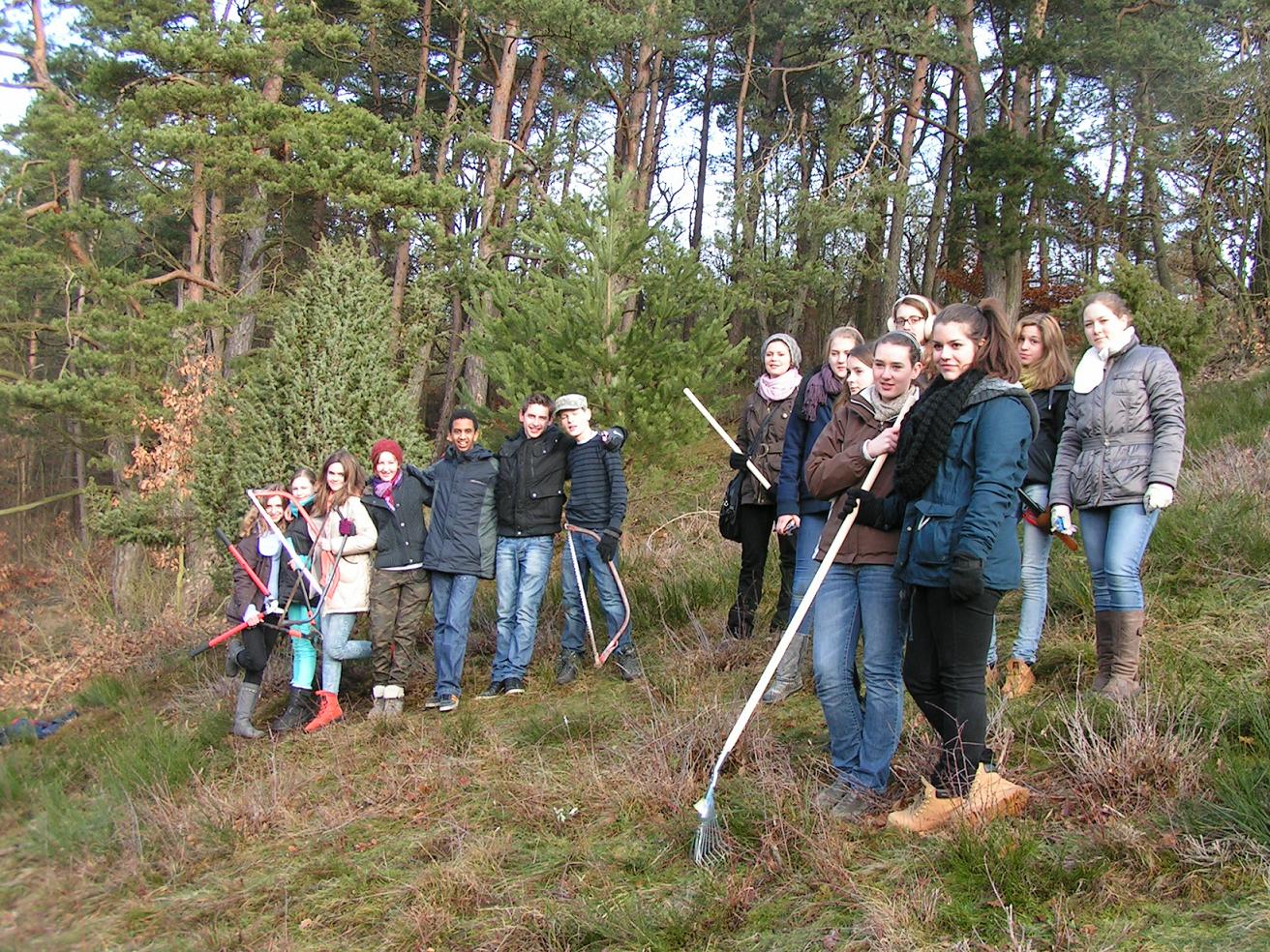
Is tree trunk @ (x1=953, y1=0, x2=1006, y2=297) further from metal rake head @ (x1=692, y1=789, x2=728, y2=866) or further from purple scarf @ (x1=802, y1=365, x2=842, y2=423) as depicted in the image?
metal rake head @ (x1=692, y1=789, x2=728, y2=866)

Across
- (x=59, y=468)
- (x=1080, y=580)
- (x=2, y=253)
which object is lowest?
(x=59, y=468)

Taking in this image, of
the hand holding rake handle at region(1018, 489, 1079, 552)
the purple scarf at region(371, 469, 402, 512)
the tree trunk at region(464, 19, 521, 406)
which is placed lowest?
the purple scarf at region(371, 469, 402, 512)

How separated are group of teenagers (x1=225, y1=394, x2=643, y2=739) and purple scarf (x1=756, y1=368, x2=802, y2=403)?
1.15m

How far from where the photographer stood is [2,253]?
54.1 ft

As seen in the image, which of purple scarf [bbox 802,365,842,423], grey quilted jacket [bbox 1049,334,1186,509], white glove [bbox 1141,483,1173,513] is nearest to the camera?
white glove [bbox 1141,483,1173,513]

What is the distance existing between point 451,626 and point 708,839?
11.3 ft

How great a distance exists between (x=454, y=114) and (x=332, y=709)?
14671mm

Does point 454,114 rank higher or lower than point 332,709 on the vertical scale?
higher

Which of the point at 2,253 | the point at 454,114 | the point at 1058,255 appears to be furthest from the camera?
the point at 1058,255

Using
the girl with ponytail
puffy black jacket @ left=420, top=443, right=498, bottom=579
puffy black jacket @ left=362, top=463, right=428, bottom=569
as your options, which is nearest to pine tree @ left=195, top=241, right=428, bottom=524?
puffy black jacket @ left=362, top=463, right=428, bottom=569

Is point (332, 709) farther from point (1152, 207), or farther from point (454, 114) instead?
point (1152, 207)

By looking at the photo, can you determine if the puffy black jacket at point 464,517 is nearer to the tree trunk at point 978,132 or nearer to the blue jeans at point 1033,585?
the blue jeans at point 1033,585

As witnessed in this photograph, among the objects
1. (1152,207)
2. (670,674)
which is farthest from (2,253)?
(1152,207)

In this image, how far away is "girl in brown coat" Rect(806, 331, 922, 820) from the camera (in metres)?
3.96
